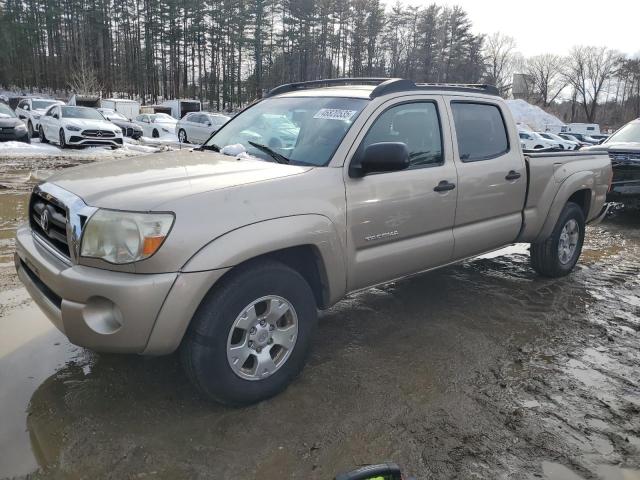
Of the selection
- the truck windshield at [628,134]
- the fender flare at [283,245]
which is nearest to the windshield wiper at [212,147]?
the fender flare at [283,245]

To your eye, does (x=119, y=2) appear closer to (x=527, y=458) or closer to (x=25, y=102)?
(x=25, y=102)

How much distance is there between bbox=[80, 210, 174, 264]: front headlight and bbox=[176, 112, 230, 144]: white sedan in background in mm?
20343

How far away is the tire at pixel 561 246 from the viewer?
525cm

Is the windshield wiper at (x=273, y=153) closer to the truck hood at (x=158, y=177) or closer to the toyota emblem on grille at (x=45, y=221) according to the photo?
the truck hood at (x=158, y=177)

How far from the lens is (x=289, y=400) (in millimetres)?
2984

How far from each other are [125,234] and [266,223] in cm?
72

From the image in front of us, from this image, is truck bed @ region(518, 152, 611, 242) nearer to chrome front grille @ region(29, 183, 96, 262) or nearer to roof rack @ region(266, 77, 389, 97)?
roof rack @ region(266, 77, 389, 97)

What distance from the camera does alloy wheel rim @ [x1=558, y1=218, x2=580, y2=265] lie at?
539 centimetres

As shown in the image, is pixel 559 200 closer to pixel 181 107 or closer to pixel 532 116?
pixel 181 107

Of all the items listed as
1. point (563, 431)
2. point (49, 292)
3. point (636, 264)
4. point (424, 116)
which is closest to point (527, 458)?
point (563, 431)

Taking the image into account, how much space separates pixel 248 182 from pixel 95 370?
1616mm

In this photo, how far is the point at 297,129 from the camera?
3541mm

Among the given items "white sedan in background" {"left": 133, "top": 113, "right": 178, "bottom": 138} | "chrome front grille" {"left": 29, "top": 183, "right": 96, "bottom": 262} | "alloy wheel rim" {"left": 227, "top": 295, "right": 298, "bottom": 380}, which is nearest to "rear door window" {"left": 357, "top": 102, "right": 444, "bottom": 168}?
"alloy wheel rim" {"left": 227, "top": 295, "right": 298, "bottom": 380}

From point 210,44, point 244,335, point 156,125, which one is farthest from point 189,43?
point 244,335
